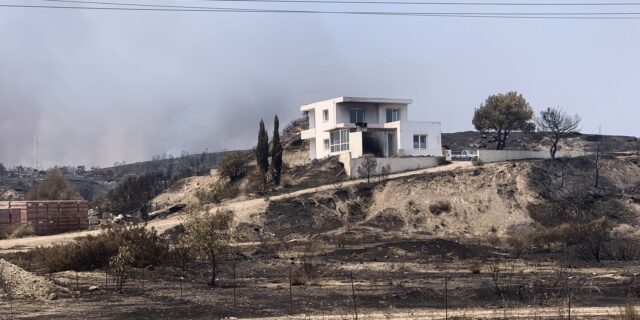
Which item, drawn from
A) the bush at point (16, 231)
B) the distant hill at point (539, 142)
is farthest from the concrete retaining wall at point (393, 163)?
the distant hill at point (539, 142)

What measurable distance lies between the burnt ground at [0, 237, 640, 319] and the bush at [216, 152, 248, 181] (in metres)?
41.8

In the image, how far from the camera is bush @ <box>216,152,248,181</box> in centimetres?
8362

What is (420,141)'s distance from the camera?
3039 inches

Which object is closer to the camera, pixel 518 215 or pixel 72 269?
pixel 72 269

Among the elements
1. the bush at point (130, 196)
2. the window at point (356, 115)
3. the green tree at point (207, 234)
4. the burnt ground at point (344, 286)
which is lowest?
the burnt ground at point (344, 286)

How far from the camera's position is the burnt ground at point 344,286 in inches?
824

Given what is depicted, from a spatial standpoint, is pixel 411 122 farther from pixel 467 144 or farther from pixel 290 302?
pixel 290 302

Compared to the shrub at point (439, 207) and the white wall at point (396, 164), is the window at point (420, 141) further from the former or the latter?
the shrub at point (439, 207)

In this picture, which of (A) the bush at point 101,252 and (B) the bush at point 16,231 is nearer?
(A) the bush at point 101,252

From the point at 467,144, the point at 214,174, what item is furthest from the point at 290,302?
the point at 467,144

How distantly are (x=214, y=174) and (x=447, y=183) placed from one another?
4148 centimetres

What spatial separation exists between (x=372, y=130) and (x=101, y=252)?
48.2 metres

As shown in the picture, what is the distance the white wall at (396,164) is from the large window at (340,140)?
4522 mm

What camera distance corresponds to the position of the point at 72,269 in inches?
1283
